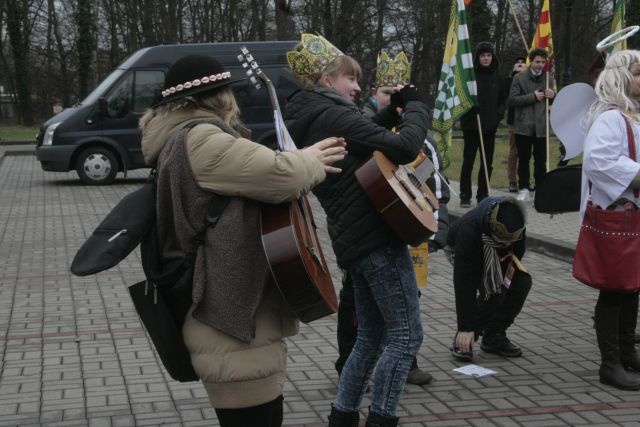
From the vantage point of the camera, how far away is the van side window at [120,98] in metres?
17.6

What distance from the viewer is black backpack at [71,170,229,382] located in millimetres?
2934

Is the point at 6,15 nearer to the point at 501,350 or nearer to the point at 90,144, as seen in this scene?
the point at 90,144

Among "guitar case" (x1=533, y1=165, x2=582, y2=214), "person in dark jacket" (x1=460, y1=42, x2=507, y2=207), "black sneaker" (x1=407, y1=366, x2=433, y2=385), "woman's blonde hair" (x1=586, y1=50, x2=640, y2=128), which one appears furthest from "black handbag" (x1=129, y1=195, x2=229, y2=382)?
"person in dark jacket" (x1=460, y1=42, x2=507, y2=207)

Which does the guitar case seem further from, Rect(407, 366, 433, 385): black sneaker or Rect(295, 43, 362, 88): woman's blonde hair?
Rect(295, 43, 362, 88): woman's blonde hair

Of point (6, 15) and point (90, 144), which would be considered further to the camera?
point (6, 15)

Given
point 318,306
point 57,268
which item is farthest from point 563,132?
point 57,268

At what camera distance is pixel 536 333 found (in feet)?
21.8

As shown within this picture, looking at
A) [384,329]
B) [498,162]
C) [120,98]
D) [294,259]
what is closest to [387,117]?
[384,329]

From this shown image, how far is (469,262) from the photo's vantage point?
17.8 ft

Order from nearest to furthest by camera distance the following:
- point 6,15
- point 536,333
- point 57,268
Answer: point 536,333 → point 57,268 → point 6,15

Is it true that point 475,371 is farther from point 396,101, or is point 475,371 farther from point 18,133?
point 18,133

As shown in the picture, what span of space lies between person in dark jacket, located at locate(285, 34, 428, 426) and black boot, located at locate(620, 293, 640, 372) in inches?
73.5

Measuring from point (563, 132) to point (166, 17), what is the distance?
A: 1411 inches

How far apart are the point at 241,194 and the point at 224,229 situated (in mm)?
120
